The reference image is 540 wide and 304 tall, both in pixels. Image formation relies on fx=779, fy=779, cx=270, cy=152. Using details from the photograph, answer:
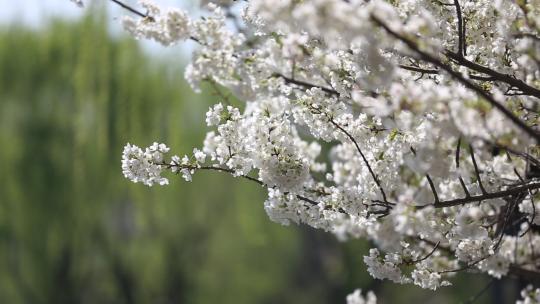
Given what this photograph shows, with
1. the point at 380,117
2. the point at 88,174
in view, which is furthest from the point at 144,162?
the point at 88,174

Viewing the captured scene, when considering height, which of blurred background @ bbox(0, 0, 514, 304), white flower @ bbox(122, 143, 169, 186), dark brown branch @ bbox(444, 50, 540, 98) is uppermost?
blurred background @ bbox(0, 0, 514, 304)

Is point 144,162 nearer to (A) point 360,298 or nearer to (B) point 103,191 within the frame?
(A) point 360,298

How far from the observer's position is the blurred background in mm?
16500

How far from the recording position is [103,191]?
16.8 meters

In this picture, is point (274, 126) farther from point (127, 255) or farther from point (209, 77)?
point (127, 255)

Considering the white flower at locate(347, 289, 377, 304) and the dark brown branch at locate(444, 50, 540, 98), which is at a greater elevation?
the white flower at locate(347, 289, 377, 304)

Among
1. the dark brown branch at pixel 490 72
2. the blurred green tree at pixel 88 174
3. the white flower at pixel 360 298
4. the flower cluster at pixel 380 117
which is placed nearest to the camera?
the flower cluster at pixel 380 117

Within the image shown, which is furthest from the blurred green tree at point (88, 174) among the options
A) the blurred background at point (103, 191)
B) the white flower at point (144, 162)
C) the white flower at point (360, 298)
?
the white flower at point (144, 162)

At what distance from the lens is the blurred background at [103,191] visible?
54.1 ft

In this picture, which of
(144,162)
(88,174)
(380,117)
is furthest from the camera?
(88,174)

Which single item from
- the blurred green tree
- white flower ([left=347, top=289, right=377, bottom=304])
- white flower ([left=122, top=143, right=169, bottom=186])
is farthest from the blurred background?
white flower ([left=122, top=143, right=169, bottom=186])

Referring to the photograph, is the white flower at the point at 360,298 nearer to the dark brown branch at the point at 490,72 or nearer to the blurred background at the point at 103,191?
the dark brown branch at the point at 490,72

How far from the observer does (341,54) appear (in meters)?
3.68

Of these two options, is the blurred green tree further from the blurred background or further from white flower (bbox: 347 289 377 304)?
white flower (bbox: 347 289 377 304)
